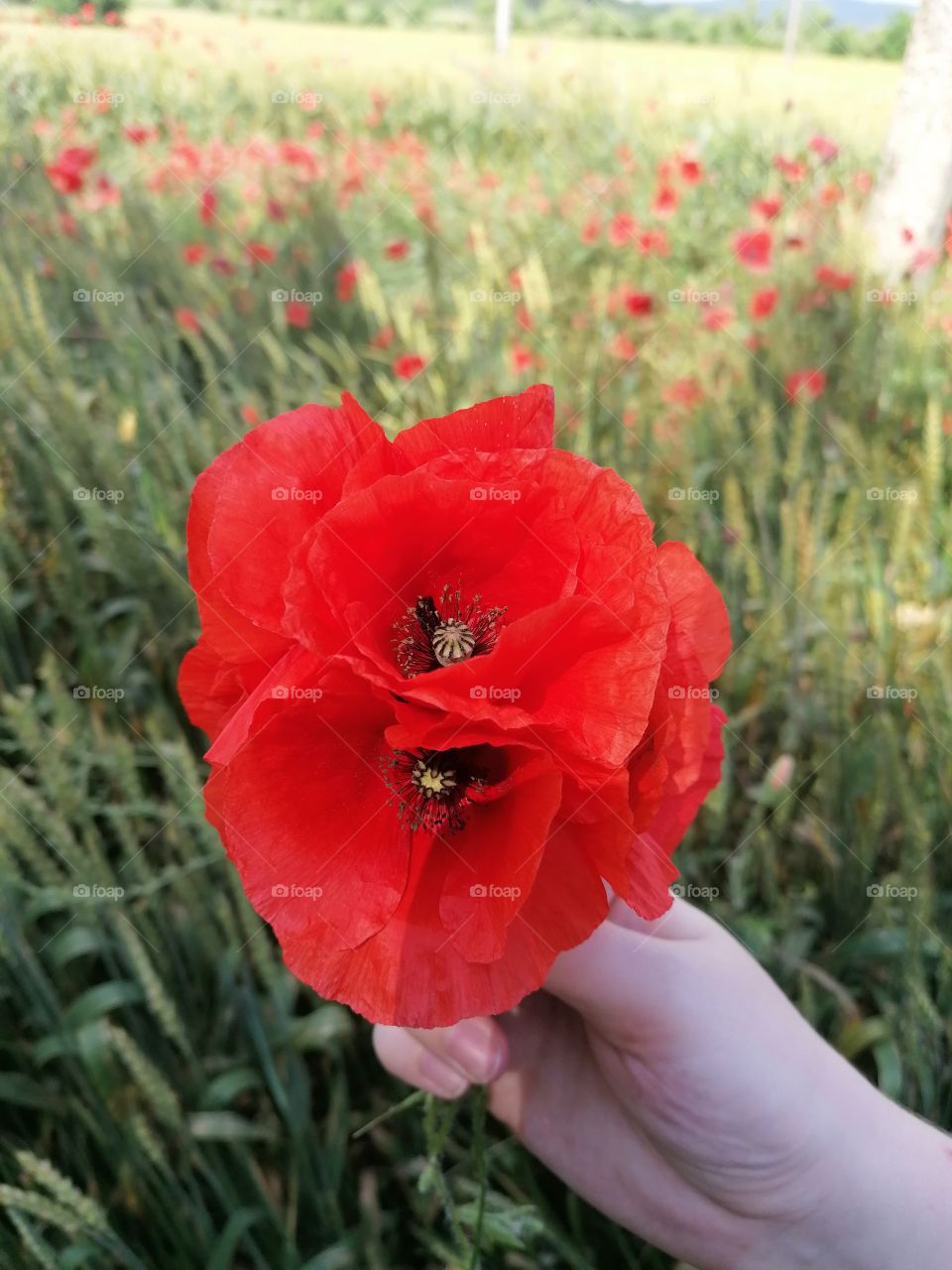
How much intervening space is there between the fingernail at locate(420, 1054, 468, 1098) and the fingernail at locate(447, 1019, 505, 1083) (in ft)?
A: 0.04

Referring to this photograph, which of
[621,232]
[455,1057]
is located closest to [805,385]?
[621,232]

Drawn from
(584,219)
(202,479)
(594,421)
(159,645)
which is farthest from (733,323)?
(202,479)

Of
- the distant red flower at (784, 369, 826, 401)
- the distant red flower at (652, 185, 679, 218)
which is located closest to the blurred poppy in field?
the distant red flower at (652, 185, 679, 218)

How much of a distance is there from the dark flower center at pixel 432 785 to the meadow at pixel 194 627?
0.28 meters

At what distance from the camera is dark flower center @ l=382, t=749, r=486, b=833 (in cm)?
69

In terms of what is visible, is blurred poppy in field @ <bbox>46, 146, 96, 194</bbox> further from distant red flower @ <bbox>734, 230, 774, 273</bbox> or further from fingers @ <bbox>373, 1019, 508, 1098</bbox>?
fingers @ <bbox>373, 1019, 508, 1098</bbox>

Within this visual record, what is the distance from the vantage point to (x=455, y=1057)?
1.01 meters

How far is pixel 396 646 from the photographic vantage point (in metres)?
0.71

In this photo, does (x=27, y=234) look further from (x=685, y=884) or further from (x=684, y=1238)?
(x=684, y=1238)

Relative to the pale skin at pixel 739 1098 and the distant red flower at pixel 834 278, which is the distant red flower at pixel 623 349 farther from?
the pale skin at pixel 739 1098

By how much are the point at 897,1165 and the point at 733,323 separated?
275cm

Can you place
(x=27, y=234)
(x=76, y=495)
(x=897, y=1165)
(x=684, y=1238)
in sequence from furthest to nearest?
(x=27, y=234), (x=76, y=495), (x=684, y=1238), (x=897, y=1165)

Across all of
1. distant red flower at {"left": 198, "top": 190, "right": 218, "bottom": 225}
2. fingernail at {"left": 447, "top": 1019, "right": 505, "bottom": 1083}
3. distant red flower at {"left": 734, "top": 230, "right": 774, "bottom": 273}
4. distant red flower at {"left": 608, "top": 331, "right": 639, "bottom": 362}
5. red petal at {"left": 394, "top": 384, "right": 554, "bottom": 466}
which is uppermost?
red petal at {"left": 394, "top": 384, "right": 554, "bottom": 466}

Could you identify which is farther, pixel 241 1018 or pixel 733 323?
pixel 733 323
